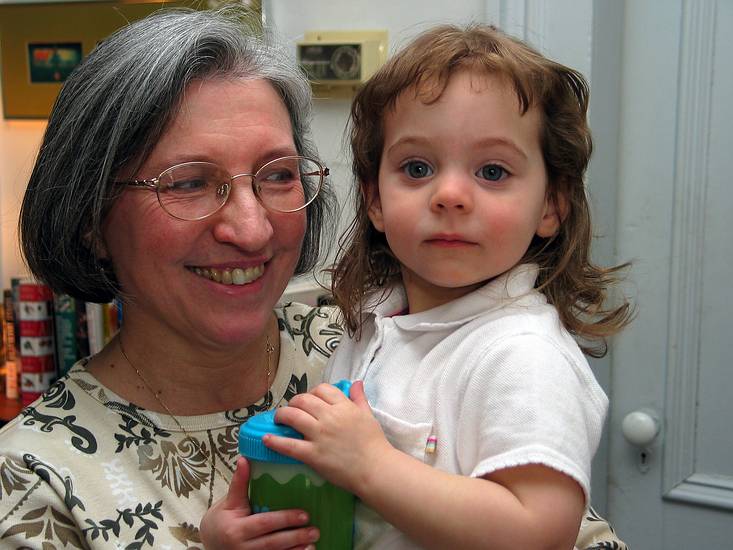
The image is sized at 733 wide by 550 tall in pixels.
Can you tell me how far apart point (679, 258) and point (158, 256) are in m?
1.39

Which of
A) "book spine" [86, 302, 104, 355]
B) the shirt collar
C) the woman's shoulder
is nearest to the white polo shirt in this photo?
the shirt collar

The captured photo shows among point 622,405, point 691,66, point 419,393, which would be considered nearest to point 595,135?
point 691,66

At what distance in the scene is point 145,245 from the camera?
3.92 feet

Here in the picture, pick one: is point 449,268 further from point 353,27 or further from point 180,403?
point 353,27

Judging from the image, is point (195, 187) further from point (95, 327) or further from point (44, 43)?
point (44, 43)

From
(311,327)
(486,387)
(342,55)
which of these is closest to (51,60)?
(342,55)

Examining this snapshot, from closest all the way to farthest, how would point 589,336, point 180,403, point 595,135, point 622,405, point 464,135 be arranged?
1. point 464,135
2. point 589,336
3. point 180,403
4. point 595,135
5. point 622,405

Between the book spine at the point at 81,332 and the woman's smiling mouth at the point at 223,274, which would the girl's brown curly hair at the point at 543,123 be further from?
the book spine at the point at 81,332

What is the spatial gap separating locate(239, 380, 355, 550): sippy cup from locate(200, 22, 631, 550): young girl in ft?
0.07

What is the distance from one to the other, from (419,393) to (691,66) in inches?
53.7

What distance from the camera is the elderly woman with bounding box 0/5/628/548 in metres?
1.13

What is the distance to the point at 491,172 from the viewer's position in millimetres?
1040

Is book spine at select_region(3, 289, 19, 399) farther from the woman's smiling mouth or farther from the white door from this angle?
the white door

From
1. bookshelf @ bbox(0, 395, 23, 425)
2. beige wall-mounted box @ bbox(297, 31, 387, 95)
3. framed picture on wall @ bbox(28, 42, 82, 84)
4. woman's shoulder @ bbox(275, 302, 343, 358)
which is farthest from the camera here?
framed picture on wall @ bbox(28, 42, 82, 84)
